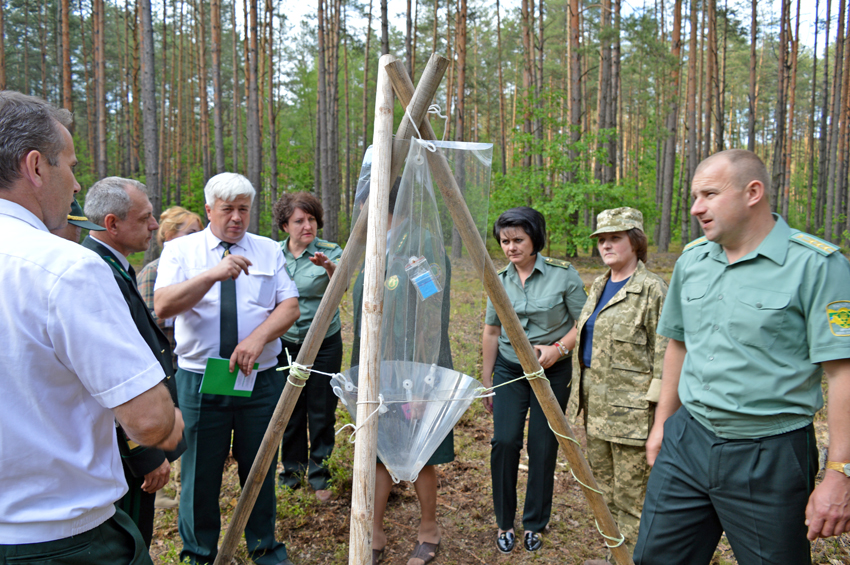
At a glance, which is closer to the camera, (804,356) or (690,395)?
(804,356)

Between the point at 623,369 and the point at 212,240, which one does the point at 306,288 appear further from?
the point at 623,369

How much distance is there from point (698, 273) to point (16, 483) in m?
2.31

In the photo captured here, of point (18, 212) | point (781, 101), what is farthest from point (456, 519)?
point (781, 101)

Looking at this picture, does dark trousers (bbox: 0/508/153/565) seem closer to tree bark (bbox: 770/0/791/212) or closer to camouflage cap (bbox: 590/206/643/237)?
camouflage cap (bbox: 590/206/643/237)

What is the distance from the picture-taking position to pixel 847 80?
1625cm

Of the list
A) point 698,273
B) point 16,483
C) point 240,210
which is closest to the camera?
→ point 16,483

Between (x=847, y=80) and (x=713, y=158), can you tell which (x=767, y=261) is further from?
(x=847, y=80)

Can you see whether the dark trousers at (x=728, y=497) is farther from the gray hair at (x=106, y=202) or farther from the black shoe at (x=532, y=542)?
the gray hair at (x=106, y=202)

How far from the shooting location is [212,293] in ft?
8.66

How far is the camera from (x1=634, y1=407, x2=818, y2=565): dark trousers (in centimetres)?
174

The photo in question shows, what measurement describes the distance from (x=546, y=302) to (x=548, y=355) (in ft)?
1.05

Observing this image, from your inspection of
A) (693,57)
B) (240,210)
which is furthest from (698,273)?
(693,57)

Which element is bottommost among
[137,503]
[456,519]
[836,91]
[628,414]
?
[456,519]

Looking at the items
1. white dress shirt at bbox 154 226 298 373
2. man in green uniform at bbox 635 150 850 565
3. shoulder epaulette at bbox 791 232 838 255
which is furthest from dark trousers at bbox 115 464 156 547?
shoulder epaulette at bbox 791 232 838 255
